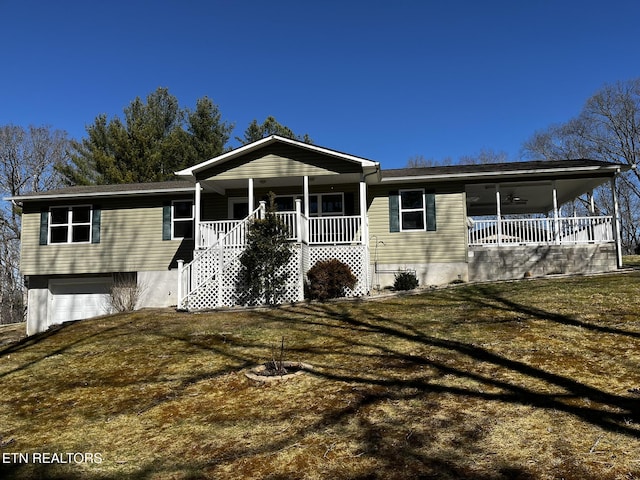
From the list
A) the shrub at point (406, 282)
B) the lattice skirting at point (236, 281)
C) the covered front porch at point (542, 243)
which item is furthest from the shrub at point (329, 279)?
the covered front porch at point (542, 243)

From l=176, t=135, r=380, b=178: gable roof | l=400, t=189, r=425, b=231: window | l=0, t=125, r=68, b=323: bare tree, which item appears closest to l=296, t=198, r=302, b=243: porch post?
l=176, t=135, r=380, b=178: gable roof

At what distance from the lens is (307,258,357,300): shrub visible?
43.6 ft

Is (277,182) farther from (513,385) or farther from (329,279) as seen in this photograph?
(513,385)

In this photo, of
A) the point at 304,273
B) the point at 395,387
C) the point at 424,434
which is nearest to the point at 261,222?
the point at 304,273

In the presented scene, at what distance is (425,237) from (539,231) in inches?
149

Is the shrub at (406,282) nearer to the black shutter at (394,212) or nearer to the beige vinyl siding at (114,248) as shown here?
the black shutter at (394,212)

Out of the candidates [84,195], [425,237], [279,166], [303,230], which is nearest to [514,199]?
[425,237]

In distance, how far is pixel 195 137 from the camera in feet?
107

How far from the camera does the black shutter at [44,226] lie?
1816 centimetres

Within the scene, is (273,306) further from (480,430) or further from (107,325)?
(480,430)

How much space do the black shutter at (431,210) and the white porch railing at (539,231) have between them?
1.33 m

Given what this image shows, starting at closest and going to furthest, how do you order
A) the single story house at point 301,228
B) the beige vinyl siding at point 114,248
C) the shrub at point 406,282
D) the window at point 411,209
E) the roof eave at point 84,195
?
1. the single story house at point 301,228
2. the shrub at point 406,282
3. the window at point 411,209
4. the roof eave at point 84,195
5. the beige vinyl siding at point 114,248

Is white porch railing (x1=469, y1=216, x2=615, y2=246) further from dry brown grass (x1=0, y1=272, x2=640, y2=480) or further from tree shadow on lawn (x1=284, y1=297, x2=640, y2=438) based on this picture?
tree shadow on lawn (x1=284, y1=297, x2=640, y2=438)

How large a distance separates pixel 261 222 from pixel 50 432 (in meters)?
8.44
